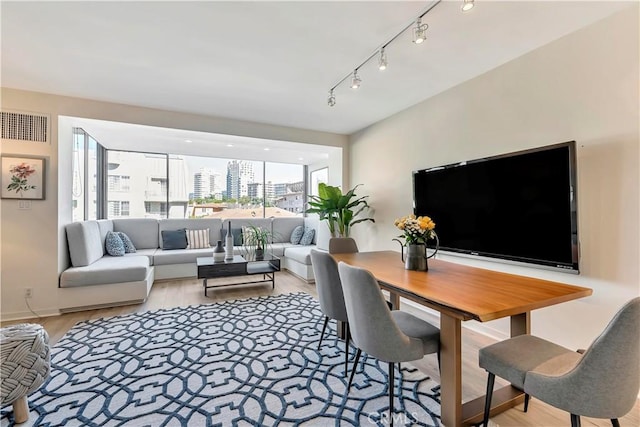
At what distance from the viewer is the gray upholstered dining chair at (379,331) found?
152 centimetres

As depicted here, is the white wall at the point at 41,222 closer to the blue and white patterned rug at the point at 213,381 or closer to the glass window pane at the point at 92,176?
the blue and white patterned rug at the point at 213,381

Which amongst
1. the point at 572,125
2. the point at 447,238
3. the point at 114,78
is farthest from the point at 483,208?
the point at 114,78

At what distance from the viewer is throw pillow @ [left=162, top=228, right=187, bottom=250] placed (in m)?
5.06

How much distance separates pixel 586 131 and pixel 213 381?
330 centimetres

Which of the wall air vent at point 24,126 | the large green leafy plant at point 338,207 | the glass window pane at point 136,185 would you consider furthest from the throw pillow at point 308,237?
the wall air vent at point 24,126

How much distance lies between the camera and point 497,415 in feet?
5.40

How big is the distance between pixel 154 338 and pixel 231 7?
2841 mm

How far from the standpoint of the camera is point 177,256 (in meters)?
4.69

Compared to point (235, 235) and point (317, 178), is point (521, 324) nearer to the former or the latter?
point (235, 235)

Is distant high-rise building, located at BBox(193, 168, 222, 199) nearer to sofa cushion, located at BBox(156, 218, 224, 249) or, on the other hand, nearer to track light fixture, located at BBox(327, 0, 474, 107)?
sofa cushion, located at BBox(156, 218, 224, 249)

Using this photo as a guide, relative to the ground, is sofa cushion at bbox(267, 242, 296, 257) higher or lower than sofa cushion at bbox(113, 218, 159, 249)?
lower

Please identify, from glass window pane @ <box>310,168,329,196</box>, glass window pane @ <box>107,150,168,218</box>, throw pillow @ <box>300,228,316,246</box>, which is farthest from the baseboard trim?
glass window pane @ <box>310,168,329,196</box>

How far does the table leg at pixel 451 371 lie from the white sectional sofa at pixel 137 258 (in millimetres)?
3148

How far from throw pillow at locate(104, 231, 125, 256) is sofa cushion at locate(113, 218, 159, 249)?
0.63 meters
